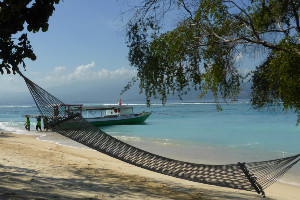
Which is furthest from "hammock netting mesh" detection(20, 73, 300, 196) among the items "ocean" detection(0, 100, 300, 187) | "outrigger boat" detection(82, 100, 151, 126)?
"outrigger boat" detection(82, 100, 151, 126)

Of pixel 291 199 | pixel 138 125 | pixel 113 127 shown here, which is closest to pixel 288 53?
pixel 291 199

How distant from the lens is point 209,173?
3865 mm

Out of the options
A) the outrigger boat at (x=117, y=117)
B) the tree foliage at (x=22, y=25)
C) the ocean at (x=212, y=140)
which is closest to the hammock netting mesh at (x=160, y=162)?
the tree foliage at (x=22, y=25)

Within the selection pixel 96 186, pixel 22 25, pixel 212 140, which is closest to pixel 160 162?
pixel 96 186

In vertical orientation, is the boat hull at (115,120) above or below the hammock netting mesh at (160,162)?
below

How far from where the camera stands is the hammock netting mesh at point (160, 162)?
371 centimetres

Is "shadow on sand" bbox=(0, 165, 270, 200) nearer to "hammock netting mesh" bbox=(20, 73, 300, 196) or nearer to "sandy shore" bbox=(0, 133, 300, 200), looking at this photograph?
"sandy shore" bbox=(0, 133, 300, 200)

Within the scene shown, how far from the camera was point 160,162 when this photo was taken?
4191 mm

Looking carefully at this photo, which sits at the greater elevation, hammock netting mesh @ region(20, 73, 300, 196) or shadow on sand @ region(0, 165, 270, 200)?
hammock netting mesh @ region(20, 73, 300, 196)

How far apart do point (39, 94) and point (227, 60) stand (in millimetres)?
2847

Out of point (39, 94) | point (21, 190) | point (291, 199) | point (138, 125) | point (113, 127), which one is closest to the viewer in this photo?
point (21, 190)

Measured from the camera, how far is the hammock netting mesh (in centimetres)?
371

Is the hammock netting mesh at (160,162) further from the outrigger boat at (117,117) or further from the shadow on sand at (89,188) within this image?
the outrigger boat at (117,117)

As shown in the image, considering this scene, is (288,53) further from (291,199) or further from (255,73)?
(291,199)
